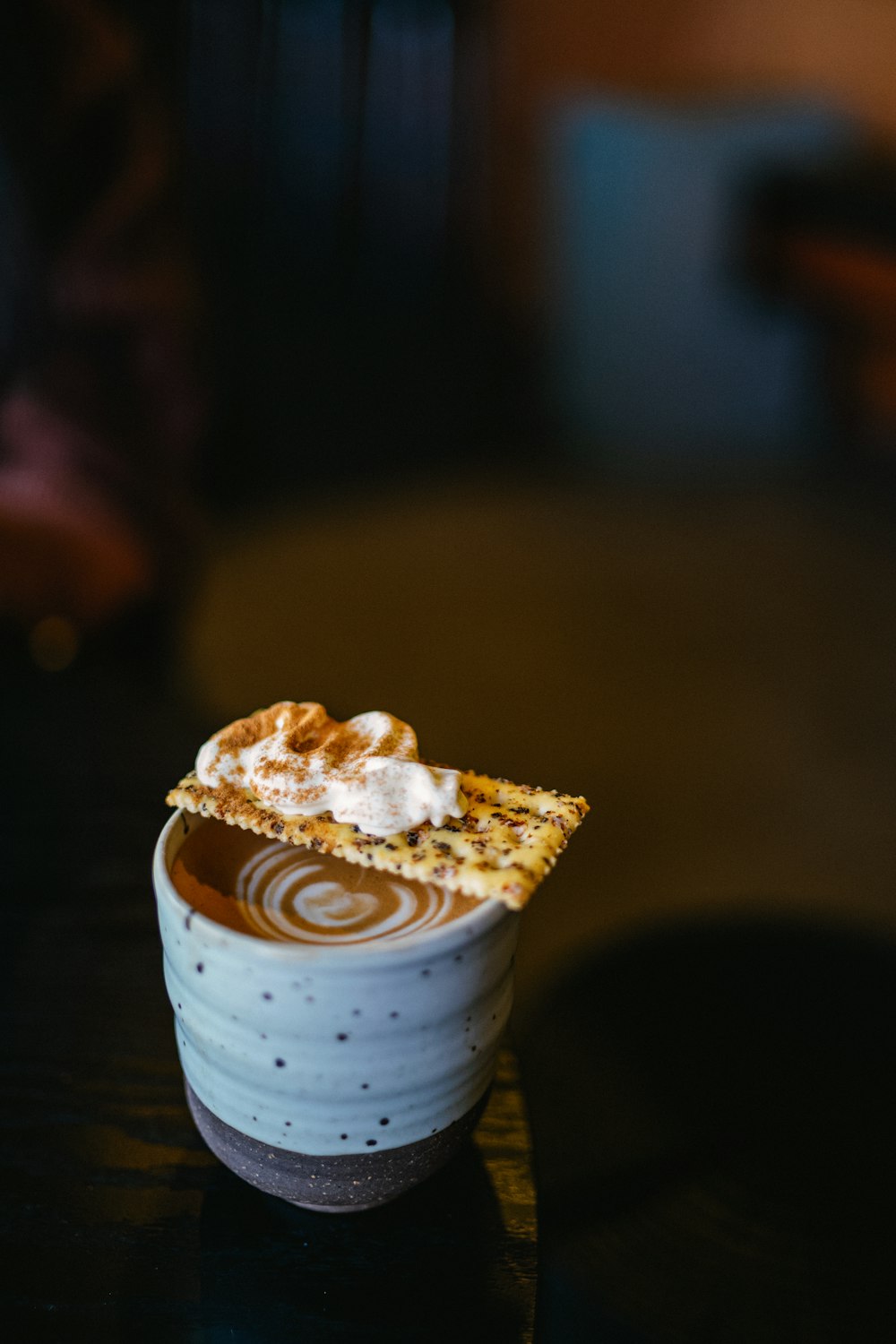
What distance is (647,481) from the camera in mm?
3400

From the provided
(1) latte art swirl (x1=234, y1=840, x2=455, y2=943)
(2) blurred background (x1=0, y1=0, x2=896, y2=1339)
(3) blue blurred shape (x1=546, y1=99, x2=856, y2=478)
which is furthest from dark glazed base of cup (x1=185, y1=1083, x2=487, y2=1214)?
(3) blue blurred shape (x1=546, y1=99, x2=856, y2=478)

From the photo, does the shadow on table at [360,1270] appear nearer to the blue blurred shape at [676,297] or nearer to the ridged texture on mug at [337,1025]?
the ridged texture on mug at [337,1025]

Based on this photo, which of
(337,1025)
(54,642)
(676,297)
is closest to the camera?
(337,1025)

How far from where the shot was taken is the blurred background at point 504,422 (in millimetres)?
1387

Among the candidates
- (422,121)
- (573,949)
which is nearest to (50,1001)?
(573,949)

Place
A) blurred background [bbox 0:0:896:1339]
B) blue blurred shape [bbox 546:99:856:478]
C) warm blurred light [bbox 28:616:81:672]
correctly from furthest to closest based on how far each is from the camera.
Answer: blue blurred shape [bbox 546:99:856:478], blurred background [bbox 0:0:896:1339], warm blurred light [bbox 28:616:81:672]

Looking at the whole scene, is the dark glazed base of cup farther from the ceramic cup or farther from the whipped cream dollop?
the whipped cream dollop

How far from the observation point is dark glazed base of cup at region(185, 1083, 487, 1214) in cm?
56

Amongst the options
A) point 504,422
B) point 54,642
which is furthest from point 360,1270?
point 504,422

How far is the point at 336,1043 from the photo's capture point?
517 millimetres

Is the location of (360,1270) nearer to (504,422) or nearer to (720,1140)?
(720,1140)

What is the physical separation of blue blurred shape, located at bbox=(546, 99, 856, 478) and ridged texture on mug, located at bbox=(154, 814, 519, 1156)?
307cm

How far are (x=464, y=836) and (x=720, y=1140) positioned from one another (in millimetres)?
464

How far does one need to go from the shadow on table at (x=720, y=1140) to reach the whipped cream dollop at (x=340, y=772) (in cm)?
25
